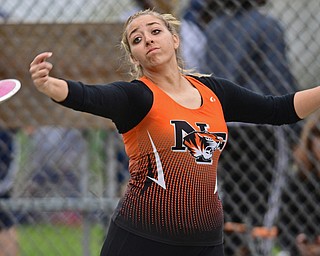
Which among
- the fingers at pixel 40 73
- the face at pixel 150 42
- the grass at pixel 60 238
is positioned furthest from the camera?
the grass at pixel 60 238

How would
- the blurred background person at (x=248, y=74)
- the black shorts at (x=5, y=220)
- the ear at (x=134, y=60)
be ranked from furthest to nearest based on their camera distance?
the black shorts at (x=5, y=220), the blurred background person at (x=248, y=74), the ear at (x=134, y=60)

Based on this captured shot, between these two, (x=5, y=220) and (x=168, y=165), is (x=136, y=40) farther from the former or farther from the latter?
(x=5, y=220)

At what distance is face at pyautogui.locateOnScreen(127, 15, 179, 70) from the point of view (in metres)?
3.50

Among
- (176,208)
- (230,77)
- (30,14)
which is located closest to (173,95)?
(176,208)

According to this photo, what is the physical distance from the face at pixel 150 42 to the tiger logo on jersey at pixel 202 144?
1.18 ft

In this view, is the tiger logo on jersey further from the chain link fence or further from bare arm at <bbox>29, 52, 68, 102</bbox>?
the chain link fence

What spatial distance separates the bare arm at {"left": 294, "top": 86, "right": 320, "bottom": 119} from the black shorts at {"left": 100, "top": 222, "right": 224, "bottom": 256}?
769mm

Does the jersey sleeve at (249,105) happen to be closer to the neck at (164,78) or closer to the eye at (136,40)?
the neck at (164,78)

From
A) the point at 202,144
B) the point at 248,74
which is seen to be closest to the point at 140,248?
the point at 202,144

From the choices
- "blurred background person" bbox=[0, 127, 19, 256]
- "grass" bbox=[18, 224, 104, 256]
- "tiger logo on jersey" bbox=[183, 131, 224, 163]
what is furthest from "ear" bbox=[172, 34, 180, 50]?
"grass" bbox=[18, 224, 104, 256]

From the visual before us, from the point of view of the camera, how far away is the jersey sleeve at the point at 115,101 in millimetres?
3066

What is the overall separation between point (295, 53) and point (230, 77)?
446mm

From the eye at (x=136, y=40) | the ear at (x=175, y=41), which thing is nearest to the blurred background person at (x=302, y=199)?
the ear at (x=175, y=41)

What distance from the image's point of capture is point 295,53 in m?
5.16
